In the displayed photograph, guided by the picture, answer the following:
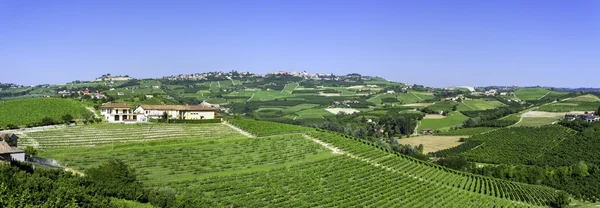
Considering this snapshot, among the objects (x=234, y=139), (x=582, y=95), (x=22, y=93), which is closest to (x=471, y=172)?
(x=234, y=139)

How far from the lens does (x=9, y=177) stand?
25938mm

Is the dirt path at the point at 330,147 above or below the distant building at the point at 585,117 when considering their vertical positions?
below

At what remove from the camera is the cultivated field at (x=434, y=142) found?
94.4m

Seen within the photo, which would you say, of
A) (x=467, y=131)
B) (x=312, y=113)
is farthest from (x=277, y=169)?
(x=312, y=113)

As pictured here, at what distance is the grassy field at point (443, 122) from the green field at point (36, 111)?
9117 centimetres

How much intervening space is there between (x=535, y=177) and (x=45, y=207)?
7137 centimetres

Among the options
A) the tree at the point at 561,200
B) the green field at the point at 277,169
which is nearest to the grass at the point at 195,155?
the green field at the point at 277,169

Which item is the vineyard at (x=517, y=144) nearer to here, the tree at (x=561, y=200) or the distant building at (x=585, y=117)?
the distant building at (x=585, y=117)

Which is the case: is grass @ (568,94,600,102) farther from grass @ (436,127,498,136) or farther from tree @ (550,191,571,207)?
tree @ (550,191,571,207)

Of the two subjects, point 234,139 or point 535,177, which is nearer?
point 234,139

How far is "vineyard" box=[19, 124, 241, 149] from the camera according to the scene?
169 ft

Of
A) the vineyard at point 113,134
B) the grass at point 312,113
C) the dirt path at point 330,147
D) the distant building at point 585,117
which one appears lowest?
the grass at point 312,113

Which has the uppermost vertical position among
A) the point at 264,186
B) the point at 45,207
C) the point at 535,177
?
the point at 45,207

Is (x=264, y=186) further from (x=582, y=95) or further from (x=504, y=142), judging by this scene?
(x=582, y=95)
